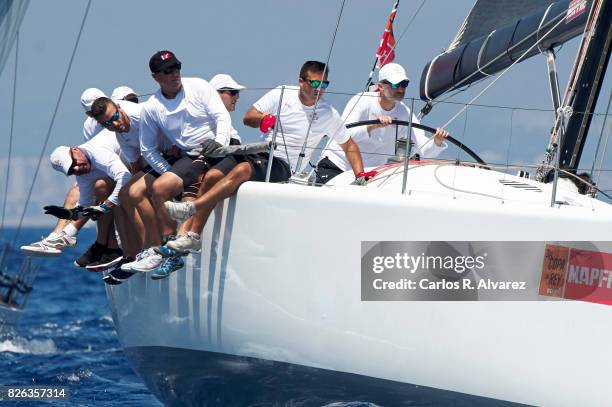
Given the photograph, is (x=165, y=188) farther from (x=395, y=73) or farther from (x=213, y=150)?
(x=395, y=73)

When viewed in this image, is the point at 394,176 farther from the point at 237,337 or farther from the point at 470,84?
the point at 470,84

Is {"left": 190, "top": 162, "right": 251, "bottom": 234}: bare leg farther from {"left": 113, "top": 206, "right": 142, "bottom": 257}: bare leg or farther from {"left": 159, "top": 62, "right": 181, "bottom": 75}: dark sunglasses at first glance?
{"left": 113, "top": 206, "right": 142, "bottom": 257}: bare leg

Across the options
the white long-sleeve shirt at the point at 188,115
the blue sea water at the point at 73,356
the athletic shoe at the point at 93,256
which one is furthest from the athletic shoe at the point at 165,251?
the blue sea water at the point at 73,356

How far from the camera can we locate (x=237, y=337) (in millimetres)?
6863

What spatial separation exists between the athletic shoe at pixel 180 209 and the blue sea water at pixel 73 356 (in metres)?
3.72

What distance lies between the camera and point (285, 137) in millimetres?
7605

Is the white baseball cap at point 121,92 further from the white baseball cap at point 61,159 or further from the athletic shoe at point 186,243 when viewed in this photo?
the athletic shoe at point 186,243

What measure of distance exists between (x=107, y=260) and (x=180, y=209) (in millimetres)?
1962

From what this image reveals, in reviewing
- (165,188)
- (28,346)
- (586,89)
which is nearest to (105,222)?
(165,188)

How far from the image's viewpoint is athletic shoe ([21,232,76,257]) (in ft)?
26.5

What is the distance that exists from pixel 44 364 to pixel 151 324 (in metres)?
5.62

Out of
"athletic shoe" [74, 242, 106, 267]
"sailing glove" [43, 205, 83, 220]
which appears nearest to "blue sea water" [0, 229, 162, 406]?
"athletic shoe" [74, 242, 106, 267]

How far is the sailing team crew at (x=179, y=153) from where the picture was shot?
678cm

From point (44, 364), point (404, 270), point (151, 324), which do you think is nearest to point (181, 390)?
point (151, 324)
